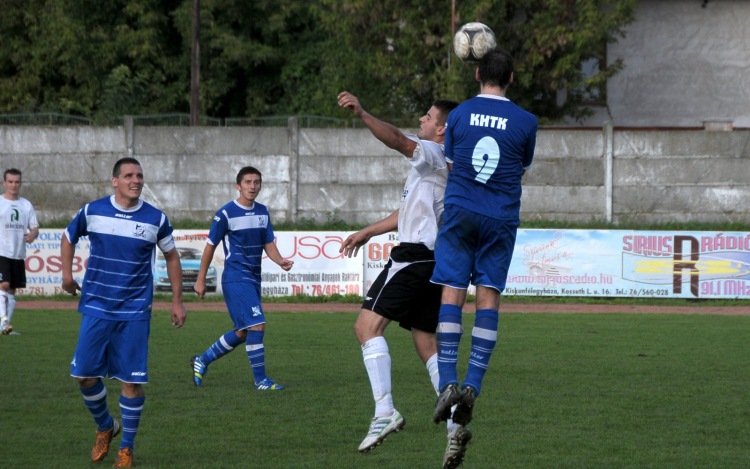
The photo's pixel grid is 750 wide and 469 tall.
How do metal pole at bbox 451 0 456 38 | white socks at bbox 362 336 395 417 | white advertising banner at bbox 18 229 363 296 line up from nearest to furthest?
white socks at bbox 362 336 395 417
white advertising banner at bbox 18 229 363 296
metal pole at bbox 451 0 456 38

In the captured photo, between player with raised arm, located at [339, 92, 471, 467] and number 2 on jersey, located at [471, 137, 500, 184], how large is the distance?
1.67 feet

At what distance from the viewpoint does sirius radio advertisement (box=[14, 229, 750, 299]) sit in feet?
58.8

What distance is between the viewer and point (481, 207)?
525cm

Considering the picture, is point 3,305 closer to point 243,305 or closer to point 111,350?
point 243,305

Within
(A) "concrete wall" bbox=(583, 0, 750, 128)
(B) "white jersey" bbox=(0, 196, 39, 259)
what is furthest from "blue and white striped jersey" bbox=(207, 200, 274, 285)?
(A) "concrete wall" bbox=(583, 0, 750, 128)

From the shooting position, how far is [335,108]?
26.1 m

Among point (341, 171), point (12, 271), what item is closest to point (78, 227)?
point (12, 271)

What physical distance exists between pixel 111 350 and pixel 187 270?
39.4 ft

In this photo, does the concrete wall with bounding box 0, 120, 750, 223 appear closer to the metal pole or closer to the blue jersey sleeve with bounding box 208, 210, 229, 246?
the metal pole

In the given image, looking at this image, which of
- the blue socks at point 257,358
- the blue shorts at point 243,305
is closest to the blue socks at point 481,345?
the blue socks at point 257,358

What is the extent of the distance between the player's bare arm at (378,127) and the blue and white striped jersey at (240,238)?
12.6ft

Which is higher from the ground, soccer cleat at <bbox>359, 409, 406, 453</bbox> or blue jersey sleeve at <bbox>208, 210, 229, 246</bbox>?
blue jersey sleeve at <bbox>208, 210, 229, 246</bbox>

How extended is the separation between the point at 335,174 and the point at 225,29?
9663 millimetres

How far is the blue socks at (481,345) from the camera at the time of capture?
5.22 meters
